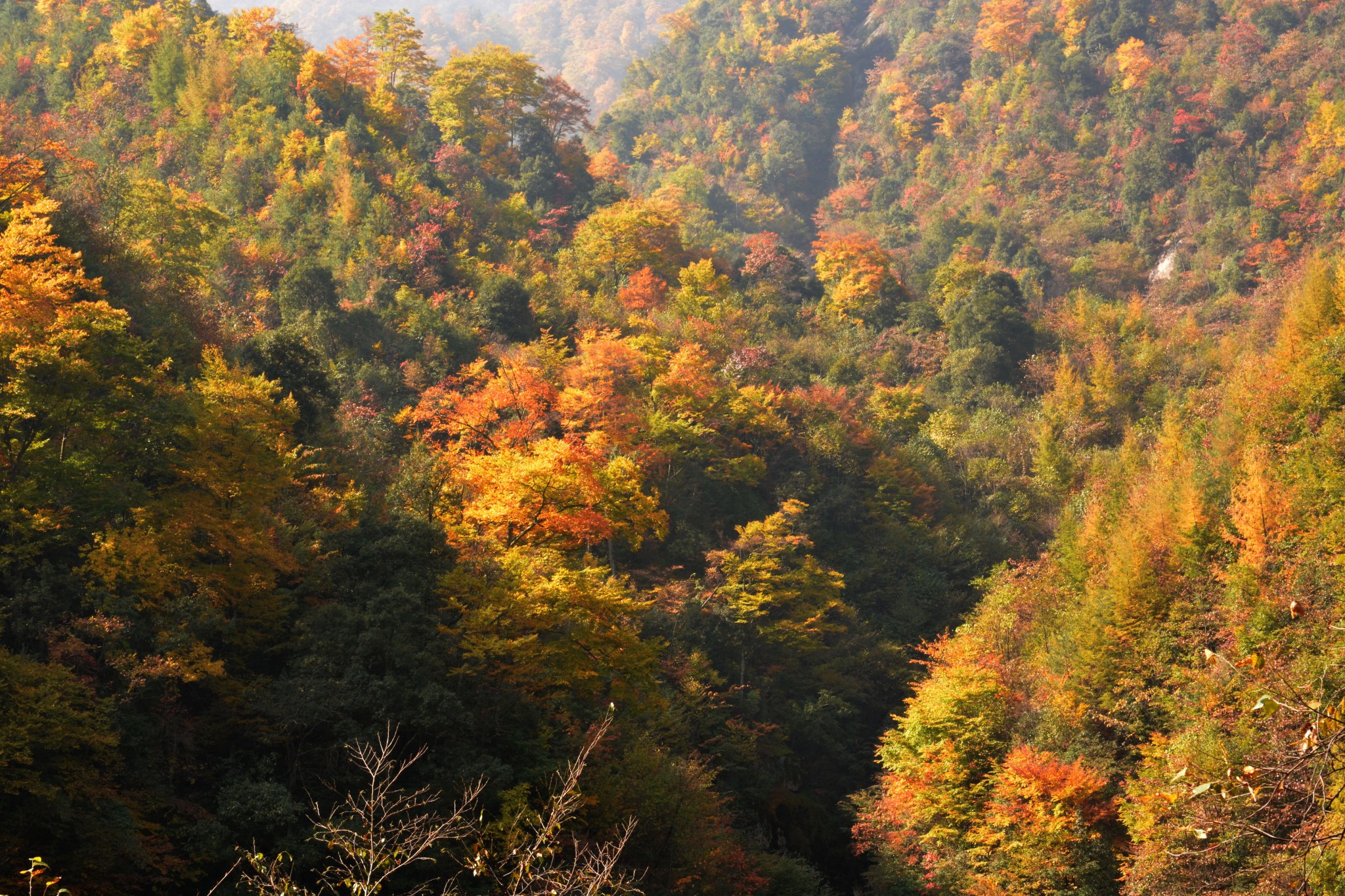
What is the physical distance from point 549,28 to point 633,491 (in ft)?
539

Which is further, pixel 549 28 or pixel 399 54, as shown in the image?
pixel 549 28

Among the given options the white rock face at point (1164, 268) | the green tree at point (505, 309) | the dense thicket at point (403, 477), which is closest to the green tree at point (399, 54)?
the dense thicket at point (403, 477)

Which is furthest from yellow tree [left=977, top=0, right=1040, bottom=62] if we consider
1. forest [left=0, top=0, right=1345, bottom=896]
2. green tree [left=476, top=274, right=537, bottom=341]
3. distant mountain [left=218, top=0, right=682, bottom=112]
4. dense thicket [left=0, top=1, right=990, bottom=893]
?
distant mountain [left=218, top=0, right=682, bottom=112]

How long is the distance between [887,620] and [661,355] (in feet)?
44.2

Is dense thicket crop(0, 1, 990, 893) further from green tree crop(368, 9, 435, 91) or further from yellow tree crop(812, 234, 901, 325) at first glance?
yellow tree crop(812, 234, 901, 325)

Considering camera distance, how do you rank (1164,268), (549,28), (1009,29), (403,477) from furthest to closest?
(549,28)
(1009,29)
(1164,268)
(403,477)

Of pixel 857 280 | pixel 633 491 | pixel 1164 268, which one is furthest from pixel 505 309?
pixel 1164 268

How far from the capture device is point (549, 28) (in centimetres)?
17212

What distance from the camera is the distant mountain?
154500 millimetres

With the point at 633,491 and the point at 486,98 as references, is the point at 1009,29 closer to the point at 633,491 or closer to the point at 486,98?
the point at 486,98

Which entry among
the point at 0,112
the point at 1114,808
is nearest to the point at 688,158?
the point at 0,112

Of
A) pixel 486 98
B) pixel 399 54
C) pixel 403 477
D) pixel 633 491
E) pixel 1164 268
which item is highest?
pixel 1164 268

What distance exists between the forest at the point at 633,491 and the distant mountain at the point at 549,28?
316ft

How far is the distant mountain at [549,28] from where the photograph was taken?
507ft
